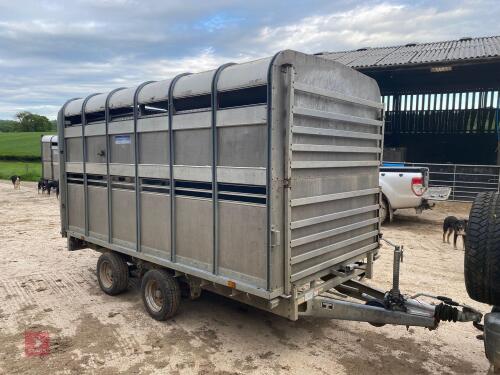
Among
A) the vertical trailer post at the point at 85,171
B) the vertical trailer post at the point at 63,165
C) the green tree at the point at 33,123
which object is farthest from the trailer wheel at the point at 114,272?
the green tree at the point at 33,123

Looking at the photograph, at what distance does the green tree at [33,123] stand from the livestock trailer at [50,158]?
80.1 meters

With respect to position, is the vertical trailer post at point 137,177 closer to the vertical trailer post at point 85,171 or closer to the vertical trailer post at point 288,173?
the vertical trailer post at point 85,171

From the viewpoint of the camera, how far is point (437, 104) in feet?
60.2

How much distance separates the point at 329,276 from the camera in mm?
4543

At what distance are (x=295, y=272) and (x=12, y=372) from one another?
283 centimetres

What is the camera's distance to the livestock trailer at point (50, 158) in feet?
65.2

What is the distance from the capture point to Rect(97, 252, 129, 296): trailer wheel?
223 inches

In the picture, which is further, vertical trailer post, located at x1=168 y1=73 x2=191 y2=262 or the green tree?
the green tree

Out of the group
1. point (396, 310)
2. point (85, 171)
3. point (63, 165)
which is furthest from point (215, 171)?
point (63, 165)

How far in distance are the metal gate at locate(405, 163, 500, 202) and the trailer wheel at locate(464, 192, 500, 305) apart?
12290 mm

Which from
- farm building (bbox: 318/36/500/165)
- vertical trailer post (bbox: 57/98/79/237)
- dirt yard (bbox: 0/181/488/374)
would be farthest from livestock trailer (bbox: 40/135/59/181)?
vertical trailer post (bbox: 57/98/79/237)

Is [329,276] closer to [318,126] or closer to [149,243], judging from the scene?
[318,126]

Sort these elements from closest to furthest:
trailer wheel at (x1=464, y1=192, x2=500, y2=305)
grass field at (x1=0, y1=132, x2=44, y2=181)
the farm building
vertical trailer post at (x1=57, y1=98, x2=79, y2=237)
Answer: trailer wheel at (x1=464, y1=192, x2=500, y2=305) < vertical trailer post at (x1=57, y1=98, x2=79, y2=237) < the farm building < grass field at (x1=0, y1=132, x2=44, y2=181)

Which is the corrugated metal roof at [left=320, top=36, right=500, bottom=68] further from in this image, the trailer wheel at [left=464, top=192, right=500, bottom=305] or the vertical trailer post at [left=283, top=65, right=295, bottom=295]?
the trailer wheel at [left=464, top=192, right=500, bottom=305]
